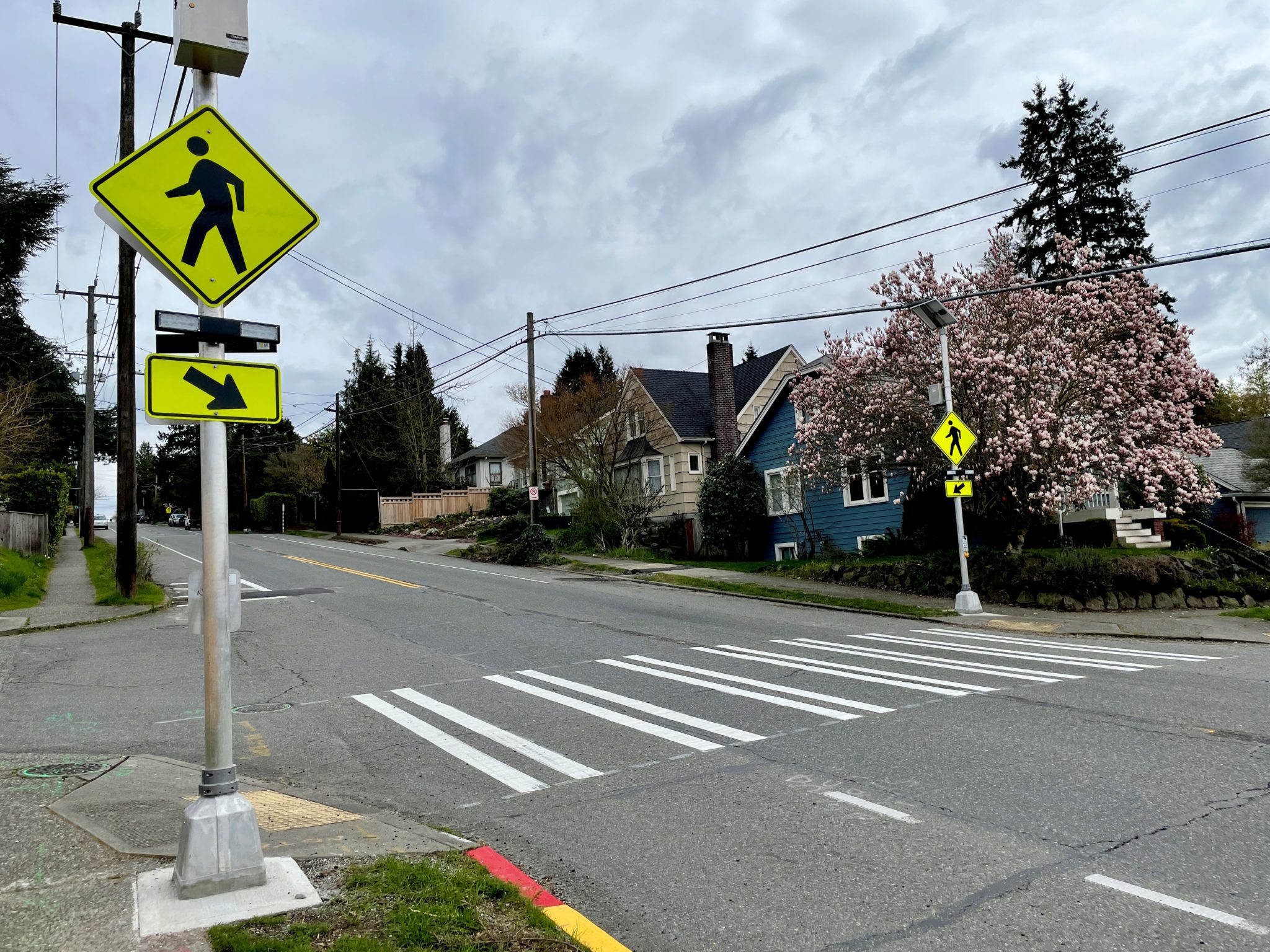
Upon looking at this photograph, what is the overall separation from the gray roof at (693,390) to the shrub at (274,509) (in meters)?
37.1

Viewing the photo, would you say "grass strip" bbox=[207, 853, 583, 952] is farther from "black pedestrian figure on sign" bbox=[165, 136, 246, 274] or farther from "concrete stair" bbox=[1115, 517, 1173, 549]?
"concrete stair" bbox=[1115, 517, 1173, 549]

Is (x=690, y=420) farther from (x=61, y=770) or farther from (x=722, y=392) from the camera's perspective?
(x=61, y=770)

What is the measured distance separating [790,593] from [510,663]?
1000cm

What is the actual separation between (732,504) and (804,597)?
37.8 feet

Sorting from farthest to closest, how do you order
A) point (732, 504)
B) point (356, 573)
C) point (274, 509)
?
point (274, 509), point (732, 504), point (356, 573)

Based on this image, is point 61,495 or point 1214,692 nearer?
point 1214,692

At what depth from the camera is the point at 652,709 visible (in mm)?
8703

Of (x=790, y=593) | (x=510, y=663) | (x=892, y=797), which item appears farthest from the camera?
(x=790, y=593)

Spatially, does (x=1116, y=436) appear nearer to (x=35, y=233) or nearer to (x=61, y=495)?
(x=61, y=495)

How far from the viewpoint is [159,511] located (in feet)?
352

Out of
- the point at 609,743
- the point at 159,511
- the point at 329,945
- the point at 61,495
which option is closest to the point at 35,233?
the point at 61,495

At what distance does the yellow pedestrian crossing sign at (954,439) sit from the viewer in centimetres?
1638

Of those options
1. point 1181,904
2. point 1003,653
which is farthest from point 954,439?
point 1181,904

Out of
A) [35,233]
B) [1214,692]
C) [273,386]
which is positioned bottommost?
[1214,692]
